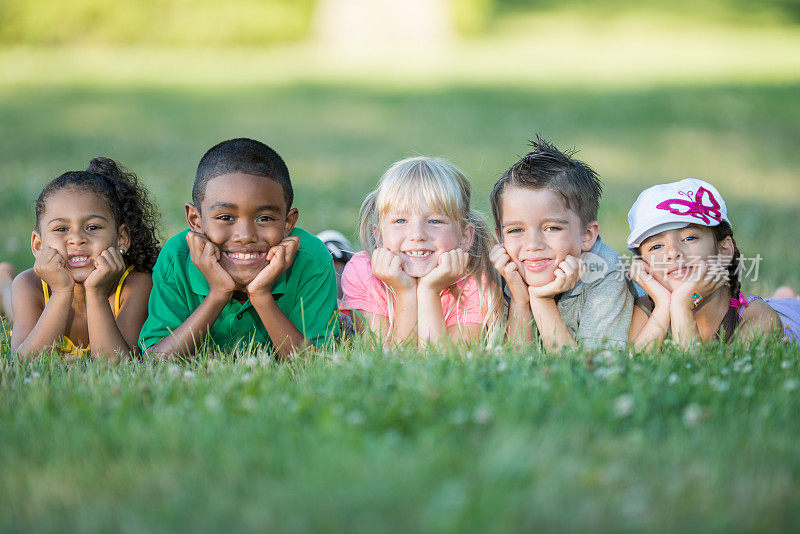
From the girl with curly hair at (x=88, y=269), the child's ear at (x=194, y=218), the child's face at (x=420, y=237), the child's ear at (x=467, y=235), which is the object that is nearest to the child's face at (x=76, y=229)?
the girl with curly hair at (x=88, y=269)

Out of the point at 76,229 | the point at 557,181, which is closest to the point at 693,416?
the point at 557,181

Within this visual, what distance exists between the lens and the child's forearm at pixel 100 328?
4.60 m

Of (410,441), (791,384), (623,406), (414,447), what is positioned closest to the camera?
(414,447)

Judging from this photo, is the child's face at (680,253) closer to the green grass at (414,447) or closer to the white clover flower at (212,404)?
the green grass at (414,447)

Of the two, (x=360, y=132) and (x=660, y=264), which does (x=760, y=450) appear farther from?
(x=360, y=132)

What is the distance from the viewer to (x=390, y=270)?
4.74 meters

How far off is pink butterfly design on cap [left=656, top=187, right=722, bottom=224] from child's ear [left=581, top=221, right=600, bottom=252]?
40 cm

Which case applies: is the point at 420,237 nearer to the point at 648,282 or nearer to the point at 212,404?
the point at 648,282

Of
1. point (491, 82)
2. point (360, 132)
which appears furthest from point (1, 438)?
point (491, 82)

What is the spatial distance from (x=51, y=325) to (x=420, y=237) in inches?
87.9

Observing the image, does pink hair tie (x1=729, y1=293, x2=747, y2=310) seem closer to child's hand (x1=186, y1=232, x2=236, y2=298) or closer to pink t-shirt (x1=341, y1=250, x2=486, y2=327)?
pink t-shirt (x1=341, y1=250, x2=486, y2=327)

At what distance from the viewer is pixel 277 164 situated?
4.78m

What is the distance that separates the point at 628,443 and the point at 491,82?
19643 millimetres

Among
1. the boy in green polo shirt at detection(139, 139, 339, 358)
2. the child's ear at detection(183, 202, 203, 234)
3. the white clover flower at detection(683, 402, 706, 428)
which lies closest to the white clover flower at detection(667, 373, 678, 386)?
the white clover flower at detection(683, 402, 706, 428)
